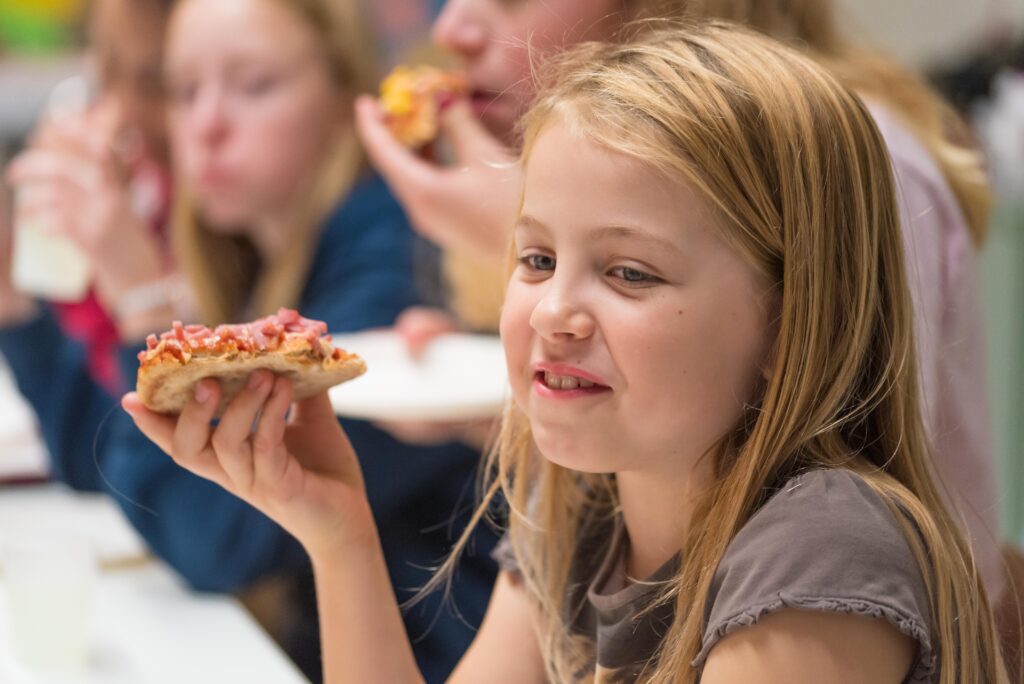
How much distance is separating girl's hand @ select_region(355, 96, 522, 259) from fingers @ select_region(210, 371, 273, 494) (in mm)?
394

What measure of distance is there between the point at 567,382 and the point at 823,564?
0.18 meters

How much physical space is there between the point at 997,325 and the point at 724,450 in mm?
2286

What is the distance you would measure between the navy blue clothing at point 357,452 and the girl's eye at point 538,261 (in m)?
0.29

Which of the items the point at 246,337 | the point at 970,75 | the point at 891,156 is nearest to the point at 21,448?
the point at 246,337

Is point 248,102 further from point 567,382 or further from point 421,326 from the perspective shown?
point 567,382

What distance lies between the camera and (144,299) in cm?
163

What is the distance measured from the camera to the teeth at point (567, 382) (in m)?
0.74

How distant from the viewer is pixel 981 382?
1137 millimetres

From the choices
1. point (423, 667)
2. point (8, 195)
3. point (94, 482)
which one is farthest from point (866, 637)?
point (8, 195)

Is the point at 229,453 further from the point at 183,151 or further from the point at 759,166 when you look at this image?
the point at 183,151

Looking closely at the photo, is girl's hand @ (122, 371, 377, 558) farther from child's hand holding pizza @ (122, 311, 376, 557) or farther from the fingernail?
the fingernail

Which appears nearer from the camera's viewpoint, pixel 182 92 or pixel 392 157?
pixel 392 157

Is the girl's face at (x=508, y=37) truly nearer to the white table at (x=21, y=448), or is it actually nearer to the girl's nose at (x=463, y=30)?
the girl's nose at (x=463, y=30)

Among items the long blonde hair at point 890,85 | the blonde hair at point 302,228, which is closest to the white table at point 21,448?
the blonde hair at point 302,228
